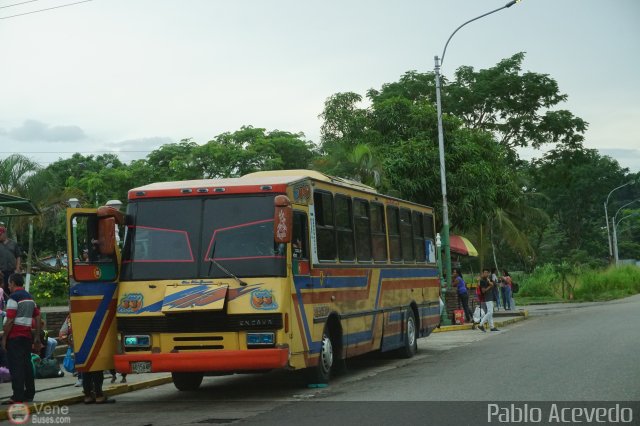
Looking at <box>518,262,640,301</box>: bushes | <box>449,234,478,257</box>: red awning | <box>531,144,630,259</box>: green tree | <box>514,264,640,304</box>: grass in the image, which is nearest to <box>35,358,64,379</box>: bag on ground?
<box>449,234,478,257</box>: red awning

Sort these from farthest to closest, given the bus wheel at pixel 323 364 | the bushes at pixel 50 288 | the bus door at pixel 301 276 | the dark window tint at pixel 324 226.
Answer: the bushes at pixel 50 288 → the dark window tint at pixel 324 226 → the bus wheel at pixel 323 364 → the bus door at pixel 301 276

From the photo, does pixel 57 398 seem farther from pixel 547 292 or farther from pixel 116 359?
pixel 547 292

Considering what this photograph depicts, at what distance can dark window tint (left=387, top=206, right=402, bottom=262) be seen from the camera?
18703mm

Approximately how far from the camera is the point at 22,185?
32.1 m

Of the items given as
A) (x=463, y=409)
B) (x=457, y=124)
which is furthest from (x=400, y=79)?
(x=463, y=409)

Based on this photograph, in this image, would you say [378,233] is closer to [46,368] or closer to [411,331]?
[411,331]

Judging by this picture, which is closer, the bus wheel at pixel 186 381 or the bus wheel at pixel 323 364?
the bus wheel at pixel 323 364

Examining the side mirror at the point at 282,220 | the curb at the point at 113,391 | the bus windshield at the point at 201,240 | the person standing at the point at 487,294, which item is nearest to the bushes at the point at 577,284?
the person standing at the point at 487,294

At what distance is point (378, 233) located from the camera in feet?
58.7

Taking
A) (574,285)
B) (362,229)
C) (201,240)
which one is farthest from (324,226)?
(574,285)

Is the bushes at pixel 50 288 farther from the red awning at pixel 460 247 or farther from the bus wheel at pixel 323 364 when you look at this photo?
the red awning at pixel 460 247

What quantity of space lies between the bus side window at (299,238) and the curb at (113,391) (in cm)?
381

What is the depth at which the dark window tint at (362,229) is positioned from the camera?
54.5 ft

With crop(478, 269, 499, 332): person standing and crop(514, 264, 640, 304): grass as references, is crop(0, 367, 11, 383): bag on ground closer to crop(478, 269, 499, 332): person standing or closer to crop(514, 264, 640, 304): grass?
crop(478, 269, 499, 332): person standing
